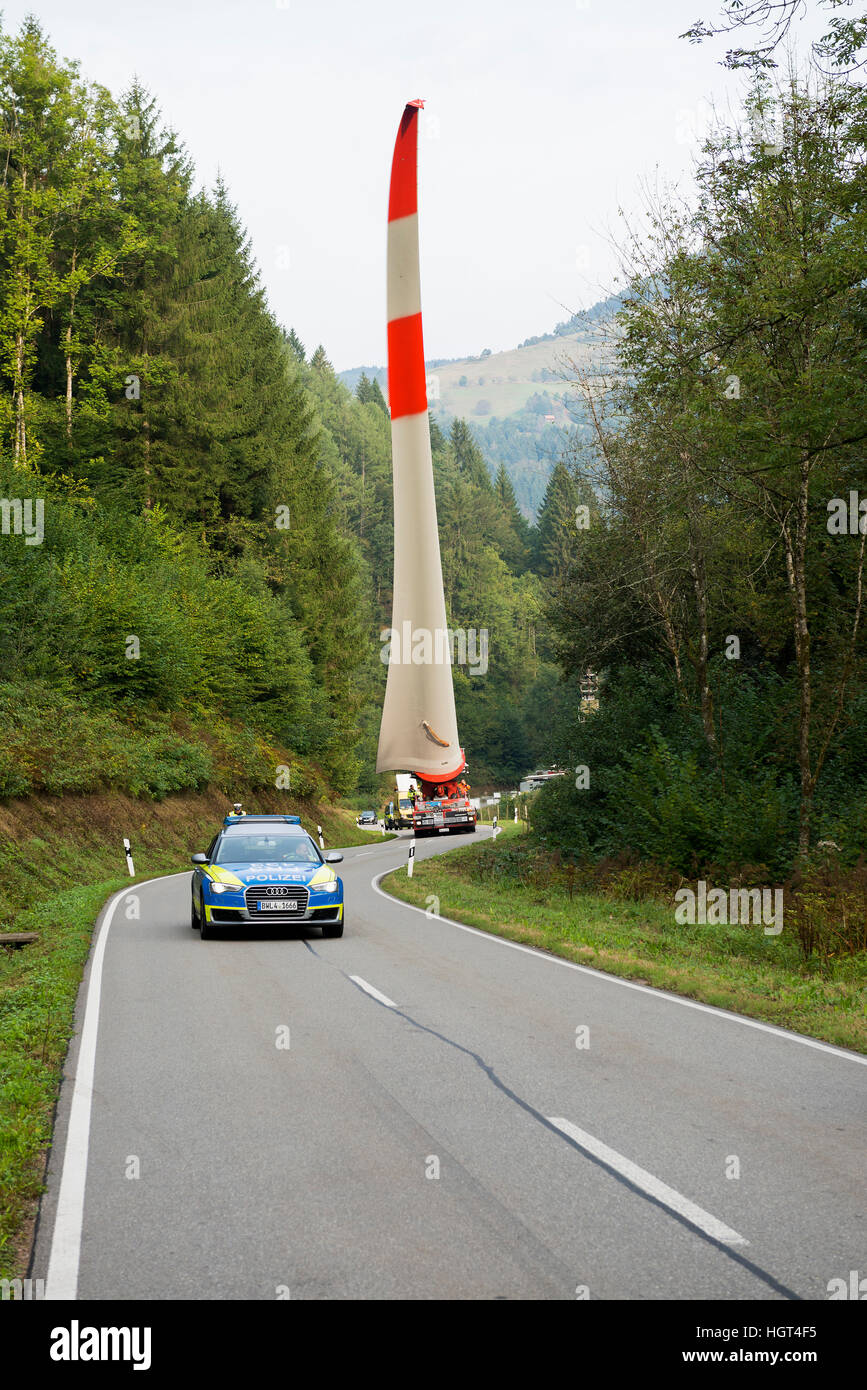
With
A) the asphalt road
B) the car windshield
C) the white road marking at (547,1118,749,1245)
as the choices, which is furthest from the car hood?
the white road marking at (547,1118,749,1245)

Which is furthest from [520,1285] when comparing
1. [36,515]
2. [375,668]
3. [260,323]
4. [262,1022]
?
[375,668]

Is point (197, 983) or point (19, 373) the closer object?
point (197, 983)

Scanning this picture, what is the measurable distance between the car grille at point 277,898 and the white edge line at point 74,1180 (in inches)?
184

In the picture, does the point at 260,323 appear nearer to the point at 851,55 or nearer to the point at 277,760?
the point at 277,760

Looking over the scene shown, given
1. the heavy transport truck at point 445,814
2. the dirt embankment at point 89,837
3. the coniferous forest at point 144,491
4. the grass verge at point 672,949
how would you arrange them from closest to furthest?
the grass verge at point 672,949 → the dirt embankment at point 89,837 → the coniferous forest at point 144,491 → the heavy transport truck at point 445,814

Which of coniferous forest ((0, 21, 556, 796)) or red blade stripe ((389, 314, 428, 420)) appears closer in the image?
red blade stripe ((389, 314, 428, 420))

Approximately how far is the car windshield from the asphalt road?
15.2ft

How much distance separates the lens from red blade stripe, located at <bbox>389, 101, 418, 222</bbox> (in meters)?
25.7

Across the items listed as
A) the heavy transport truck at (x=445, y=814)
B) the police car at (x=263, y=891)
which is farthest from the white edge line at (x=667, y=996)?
the heavy transport truck at (x=445, y=814)

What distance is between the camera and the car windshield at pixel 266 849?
16.0m

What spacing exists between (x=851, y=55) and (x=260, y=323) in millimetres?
50933

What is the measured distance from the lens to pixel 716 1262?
4590mm

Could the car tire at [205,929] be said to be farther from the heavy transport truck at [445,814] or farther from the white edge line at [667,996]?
the heavy transport truck at [445,814]

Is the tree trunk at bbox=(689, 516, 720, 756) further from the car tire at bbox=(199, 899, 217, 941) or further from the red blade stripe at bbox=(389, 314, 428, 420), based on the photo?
A: the car tire at bbox=(199, 899, 217, 941)
